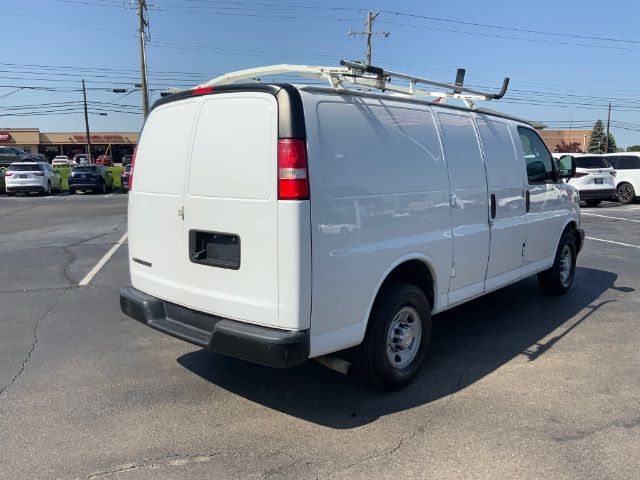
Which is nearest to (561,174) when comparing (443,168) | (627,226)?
(443,168)

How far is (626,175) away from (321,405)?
20882mm

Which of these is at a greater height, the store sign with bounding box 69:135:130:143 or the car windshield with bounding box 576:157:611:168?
the store sign with bounding box 69:135:130:143

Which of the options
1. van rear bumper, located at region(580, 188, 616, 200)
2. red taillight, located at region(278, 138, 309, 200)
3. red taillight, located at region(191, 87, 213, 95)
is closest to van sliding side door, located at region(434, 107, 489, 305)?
red taillight, located at region(278, 138, 309, 200)

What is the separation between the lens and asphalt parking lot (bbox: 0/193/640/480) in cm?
318

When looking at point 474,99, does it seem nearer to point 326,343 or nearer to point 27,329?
point 326,343

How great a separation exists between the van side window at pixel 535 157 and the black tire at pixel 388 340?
246 cm

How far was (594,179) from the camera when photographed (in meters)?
19.8

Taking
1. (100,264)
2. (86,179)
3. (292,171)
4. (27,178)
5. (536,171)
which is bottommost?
(100,264)

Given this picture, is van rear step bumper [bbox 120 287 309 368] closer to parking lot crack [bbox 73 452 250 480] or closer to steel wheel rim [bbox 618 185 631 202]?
parking lot crack [bbox 73 452 250 480]

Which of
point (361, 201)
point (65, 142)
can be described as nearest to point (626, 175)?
point (361, 201)

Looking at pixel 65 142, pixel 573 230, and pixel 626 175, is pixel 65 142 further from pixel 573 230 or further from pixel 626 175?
pixel 573 230

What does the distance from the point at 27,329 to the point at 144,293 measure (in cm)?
212

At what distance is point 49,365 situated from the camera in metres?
4.70

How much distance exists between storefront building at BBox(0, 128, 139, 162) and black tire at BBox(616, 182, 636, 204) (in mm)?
70915
